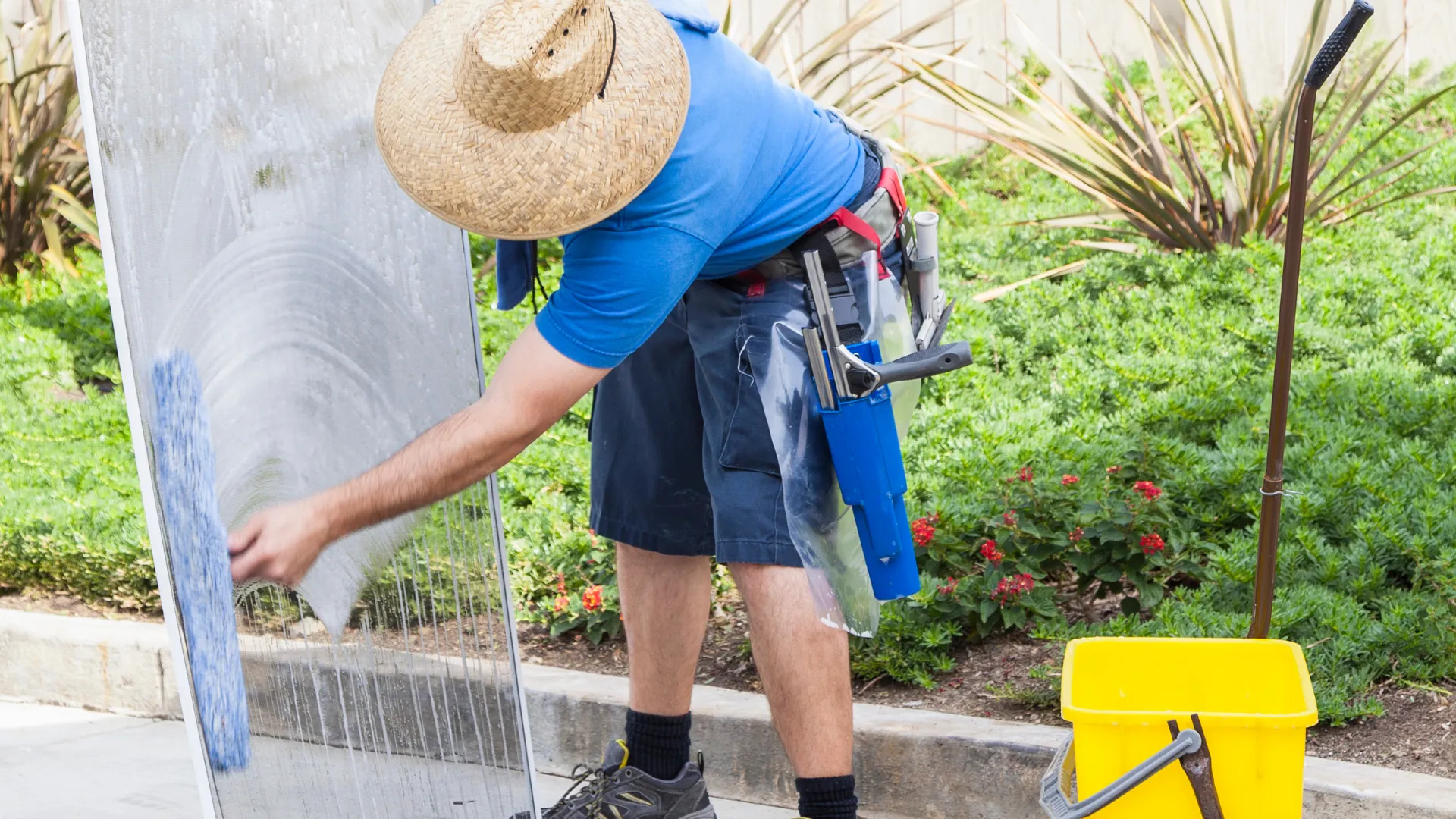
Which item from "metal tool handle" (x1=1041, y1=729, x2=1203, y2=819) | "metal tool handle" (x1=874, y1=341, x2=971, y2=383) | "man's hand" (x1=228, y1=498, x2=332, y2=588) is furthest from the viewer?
"metal tool handle" (x1=874, y1=341, x2=971, y2=383)

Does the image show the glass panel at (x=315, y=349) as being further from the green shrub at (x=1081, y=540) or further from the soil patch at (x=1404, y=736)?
the soil patch at (x=1404, y=736)

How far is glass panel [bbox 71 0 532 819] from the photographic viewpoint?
1.89 meters

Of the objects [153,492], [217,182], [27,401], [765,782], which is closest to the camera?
[153,492]

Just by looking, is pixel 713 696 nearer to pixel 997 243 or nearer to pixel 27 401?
pixel 997 243

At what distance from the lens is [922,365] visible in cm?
214

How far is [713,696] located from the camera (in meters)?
3.05

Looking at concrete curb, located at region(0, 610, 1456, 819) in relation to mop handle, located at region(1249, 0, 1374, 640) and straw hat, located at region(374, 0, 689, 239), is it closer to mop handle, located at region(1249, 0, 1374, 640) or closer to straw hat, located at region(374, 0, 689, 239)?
mop handle, located at region(1249, 0, 1374, 640)

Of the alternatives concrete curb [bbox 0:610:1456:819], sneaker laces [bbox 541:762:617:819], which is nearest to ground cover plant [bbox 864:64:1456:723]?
concrete curb [bbox 0:610:1456:819]

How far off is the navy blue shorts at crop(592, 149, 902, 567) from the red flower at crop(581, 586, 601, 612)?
82cm

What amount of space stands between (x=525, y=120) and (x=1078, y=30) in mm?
5713

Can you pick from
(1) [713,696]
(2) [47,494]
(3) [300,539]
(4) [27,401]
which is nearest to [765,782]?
(1) [713,696]

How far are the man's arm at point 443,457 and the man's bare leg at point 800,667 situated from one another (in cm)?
52

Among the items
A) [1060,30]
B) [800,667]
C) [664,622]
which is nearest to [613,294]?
[800,667]

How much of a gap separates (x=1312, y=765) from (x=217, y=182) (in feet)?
6.48
